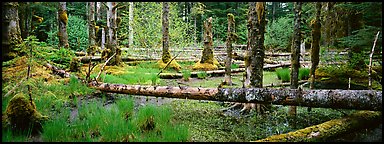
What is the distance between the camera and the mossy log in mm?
3900

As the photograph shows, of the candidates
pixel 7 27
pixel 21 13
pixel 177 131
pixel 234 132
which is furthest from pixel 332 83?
pixel 21 13

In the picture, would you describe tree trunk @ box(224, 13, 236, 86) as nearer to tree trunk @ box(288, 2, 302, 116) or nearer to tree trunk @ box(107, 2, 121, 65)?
tree trunk @ box(288, 2, 302, 116)

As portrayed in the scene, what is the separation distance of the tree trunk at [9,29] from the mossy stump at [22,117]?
3.60 metres

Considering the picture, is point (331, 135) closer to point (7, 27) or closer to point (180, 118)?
point (180, 118)

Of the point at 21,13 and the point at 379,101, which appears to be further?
the point at 21,13

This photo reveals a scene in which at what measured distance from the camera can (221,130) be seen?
459 cm

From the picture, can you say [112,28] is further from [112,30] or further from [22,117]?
[22,117]

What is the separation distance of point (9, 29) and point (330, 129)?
753 centimetres

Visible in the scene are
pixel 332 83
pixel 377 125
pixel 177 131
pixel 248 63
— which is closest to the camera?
pixel 177 131

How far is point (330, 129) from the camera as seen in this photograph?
4.25 meters

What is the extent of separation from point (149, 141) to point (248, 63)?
A: 3.07 metres

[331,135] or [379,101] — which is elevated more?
[379,101]

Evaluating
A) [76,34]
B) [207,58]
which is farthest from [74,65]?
[76,34]

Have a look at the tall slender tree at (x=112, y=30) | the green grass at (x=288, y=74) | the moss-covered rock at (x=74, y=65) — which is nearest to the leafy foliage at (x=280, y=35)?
the green grass at (x=288, y=74)
